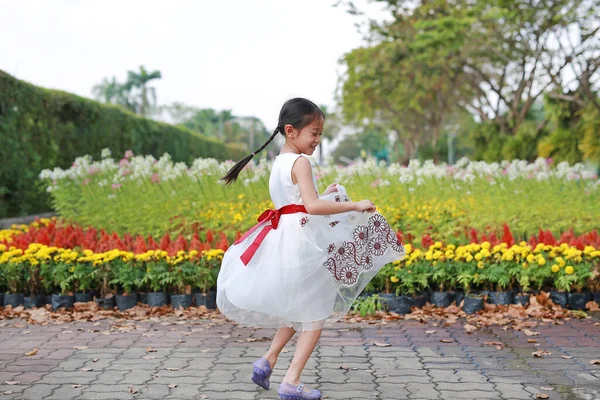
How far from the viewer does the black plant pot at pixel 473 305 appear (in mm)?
6230

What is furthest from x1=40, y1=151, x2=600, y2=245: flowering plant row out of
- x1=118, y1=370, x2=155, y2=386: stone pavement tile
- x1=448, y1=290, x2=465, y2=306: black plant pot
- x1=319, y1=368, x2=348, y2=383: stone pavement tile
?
x1=118, y1=370, x2=155, y2=386: stone pavement tile

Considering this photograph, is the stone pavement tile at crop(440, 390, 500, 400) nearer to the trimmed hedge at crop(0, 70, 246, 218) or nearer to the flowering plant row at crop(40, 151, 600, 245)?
the flowering plant row at crop(40, 151, 600, 245)

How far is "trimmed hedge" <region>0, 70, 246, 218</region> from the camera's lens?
11.9 metres

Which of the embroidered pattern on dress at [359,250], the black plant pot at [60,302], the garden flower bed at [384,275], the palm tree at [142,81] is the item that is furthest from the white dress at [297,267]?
the palm tree at [142,81]

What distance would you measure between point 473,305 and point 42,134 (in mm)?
9412

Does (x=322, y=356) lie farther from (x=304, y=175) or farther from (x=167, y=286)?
(x=167, y=286)

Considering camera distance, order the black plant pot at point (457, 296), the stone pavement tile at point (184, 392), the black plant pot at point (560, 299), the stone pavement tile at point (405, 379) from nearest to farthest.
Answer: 1. the stone pavement tile at point (184, 392)
2. the stone pavement tile at point (405, 379)
3. the black plant pot at point (560, 299)
4. the black plant pot at point (457, 296)

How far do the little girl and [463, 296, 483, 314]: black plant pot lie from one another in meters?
2.57

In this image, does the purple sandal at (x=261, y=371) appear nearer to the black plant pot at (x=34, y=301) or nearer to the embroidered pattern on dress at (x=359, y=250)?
the embroidered pattern on dress at (x=359, y=250)

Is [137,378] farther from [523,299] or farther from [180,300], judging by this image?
[523,299]

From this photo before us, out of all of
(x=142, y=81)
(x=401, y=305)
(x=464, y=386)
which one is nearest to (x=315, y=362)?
(x=464, y=386)

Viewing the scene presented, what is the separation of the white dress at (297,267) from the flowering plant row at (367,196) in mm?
4137

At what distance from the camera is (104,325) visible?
5902 mm

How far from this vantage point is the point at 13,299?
22.2 ft
